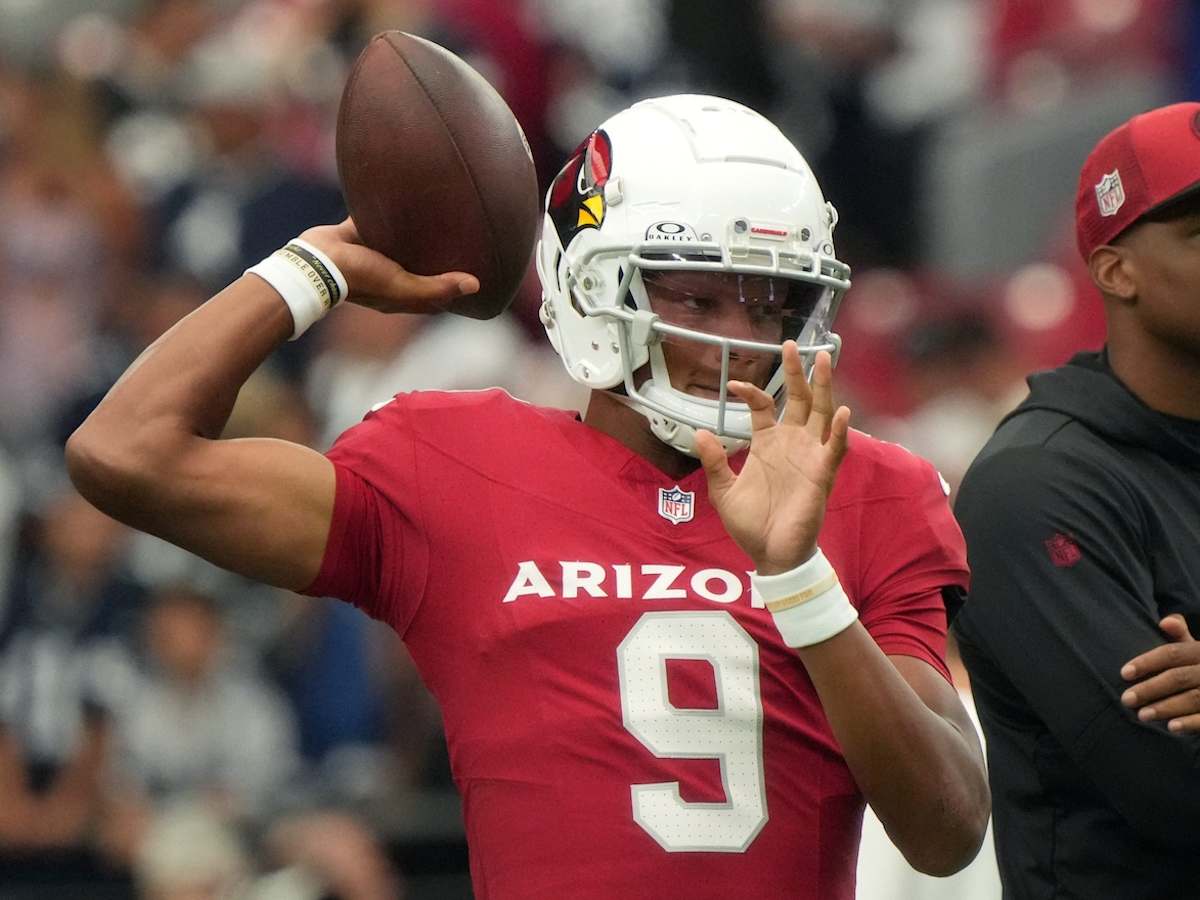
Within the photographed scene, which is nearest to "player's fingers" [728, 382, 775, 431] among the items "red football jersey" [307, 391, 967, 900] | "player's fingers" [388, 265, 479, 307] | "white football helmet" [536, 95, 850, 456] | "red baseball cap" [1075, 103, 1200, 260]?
"white football helmet" [536, 95, 850, 456]

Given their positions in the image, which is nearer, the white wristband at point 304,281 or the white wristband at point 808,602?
the white wristband at point 808,602

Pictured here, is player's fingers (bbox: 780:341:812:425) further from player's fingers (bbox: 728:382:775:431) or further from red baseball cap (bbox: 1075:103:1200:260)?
red baseball cap (bbox: 1075:103:1200:260)

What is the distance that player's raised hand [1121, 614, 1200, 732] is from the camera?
2.70 meters

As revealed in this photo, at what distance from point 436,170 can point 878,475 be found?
736mm

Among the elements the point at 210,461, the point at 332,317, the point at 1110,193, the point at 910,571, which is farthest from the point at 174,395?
the point at 332,317

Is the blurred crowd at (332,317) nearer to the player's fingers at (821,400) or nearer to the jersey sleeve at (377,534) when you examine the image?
the jersey sleeve at (377,534)

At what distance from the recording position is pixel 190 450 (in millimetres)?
2445

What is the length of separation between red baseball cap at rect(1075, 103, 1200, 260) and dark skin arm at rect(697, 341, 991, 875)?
959 mm

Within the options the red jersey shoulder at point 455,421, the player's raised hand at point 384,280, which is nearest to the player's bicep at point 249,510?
the red jersey shoulder at point 455,421

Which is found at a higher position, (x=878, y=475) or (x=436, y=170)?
(x=436, y=170)

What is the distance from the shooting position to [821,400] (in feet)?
7.61

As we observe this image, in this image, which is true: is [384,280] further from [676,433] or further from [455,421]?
[676,433]

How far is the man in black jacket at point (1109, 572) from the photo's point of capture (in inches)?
108

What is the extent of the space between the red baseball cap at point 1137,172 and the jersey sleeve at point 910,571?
2.47 feet
